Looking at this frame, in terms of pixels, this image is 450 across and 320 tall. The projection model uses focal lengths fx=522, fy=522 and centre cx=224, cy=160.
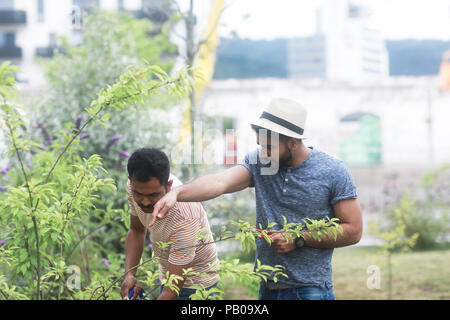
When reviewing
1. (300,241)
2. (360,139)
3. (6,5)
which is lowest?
(360,139)

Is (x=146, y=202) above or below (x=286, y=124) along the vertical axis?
below

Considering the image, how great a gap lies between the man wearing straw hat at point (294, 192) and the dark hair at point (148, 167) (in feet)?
0.59

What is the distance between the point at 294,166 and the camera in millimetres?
2498

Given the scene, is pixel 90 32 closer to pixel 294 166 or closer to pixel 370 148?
pixel 294 166

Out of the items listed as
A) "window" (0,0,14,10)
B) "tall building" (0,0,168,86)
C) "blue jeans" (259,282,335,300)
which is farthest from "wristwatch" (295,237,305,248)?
"window" (0,0,14,10)

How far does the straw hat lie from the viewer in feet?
8.03

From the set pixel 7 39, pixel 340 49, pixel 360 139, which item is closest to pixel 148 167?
pixel 340 49

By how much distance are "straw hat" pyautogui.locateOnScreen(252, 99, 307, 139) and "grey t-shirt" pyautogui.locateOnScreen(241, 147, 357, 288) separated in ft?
0.52

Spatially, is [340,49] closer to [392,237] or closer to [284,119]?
[392,237]

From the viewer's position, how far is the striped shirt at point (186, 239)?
2338mm

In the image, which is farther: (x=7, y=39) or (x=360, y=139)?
(x=7, y=39)

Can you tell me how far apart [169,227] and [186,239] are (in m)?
0.10

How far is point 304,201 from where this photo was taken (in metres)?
2.44

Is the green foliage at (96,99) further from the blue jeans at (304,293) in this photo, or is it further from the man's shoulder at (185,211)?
the blue jeans at (304,293)
